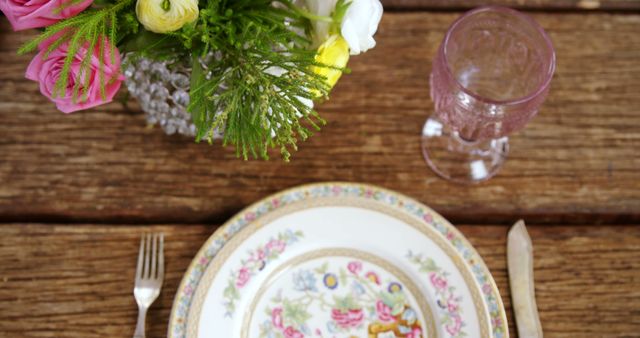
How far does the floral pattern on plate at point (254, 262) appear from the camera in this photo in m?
0.68

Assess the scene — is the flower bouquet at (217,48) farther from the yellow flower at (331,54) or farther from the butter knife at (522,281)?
the butter knife at (522,281)

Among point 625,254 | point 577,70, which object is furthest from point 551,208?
point 577,70

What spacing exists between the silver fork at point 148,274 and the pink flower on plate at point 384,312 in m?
0.26

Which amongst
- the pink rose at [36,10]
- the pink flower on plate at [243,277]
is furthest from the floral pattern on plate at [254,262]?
the pink rose at [36,10]

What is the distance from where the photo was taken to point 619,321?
0.71 meters

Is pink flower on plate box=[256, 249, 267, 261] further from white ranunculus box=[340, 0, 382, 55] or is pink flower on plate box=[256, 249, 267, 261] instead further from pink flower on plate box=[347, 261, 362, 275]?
white ranunculus box=[340, 0, 382, 55]

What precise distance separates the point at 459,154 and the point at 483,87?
10 centimetres

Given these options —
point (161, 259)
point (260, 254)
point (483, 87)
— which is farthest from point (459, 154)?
point (161, 259)

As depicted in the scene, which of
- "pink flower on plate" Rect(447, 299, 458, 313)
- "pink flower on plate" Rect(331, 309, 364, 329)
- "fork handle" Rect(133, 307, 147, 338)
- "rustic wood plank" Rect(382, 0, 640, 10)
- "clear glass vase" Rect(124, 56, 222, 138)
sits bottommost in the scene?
"fork handle" Rect(133, 307, 147, 338)

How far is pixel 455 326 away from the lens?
2.20ft

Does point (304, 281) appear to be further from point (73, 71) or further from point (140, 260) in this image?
point (73, 71)

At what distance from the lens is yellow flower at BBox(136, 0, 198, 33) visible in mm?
517

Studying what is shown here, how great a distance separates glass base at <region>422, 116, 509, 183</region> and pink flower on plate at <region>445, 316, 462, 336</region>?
197 mm

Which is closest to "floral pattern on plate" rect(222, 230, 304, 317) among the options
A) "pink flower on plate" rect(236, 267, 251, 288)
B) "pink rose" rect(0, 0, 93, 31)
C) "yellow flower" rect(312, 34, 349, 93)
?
"pink flower on plate" rect(236, 267, 251, 288)
